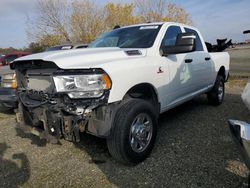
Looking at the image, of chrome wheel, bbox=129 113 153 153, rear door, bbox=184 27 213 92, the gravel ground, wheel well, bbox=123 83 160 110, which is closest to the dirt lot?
rear door, bbox=184 27 213 92

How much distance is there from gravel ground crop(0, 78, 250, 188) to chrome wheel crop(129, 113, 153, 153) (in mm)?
238

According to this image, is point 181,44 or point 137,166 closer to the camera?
point 137,166

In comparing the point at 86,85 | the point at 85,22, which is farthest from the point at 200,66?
the point at 85,22

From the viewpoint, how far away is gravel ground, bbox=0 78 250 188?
301 centimetres

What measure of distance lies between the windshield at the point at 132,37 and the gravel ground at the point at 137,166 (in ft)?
5.10

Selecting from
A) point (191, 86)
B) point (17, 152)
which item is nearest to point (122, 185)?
point (17, 152)

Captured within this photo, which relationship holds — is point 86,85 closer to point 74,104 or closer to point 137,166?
point 74,104

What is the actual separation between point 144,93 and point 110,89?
0.95 meters

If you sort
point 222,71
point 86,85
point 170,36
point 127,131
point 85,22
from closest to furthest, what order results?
point 86,85 < point 127,131 < point 170,36 < point 222,71 < point 85,22

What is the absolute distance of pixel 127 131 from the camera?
304 centimetres

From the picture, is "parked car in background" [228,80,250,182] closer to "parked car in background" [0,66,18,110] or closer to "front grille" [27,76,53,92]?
"front grille" [27,76,53,92]

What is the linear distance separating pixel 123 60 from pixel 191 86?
205 centimetres

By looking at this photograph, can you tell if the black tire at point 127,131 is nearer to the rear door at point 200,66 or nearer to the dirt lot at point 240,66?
the rear door at point 200,66

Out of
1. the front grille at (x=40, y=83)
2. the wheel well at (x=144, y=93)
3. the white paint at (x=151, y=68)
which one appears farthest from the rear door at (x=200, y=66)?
the front grille at (x=40, y=83)
